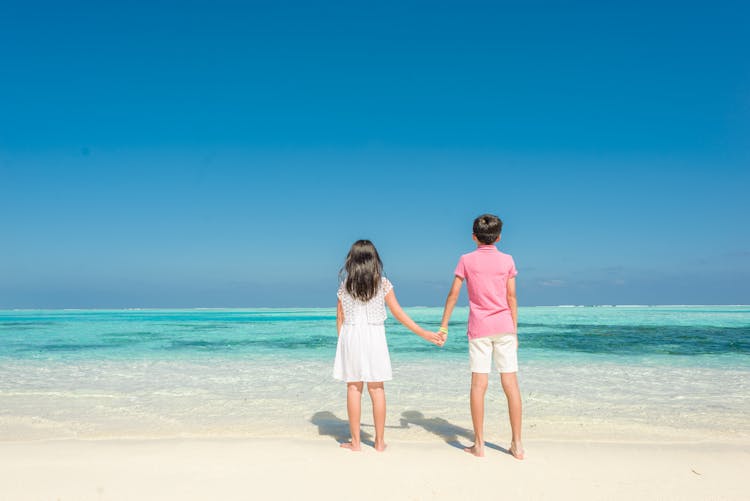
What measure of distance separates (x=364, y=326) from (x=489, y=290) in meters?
1.05

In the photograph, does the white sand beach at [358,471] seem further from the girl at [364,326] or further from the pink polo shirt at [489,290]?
the pink polo shirt at [489,290]

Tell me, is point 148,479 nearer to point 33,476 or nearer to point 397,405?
point 33,476

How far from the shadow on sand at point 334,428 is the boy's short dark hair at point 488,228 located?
2.09 metres

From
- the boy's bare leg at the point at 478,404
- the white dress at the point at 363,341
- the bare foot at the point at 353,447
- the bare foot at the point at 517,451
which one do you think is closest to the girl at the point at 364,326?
the white dress at the point at 363,341

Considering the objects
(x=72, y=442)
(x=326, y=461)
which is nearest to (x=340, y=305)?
(x=326, y=461)

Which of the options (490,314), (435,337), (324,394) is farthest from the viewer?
(324,394)

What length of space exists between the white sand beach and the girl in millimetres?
574

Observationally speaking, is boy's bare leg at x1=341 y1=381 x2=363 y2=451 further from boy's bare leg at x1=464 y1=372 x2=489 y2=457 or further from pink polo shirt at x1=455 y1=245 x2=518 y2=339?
pink polo shirt at x1=455 y1=245 x2=518 y2=339

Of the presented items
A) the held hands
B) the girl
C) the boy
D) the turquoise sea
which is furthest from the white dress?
the turquoise sea

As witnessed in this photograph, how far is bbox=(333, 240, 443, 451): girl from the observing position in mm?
3990

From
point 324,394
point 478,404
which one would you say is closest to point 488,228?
point 478,404

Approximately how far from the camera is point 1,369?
9961 mm

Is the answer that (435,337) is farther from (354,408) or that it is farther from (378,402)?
(354,408)

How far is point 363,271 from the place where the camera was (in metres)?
4.02
